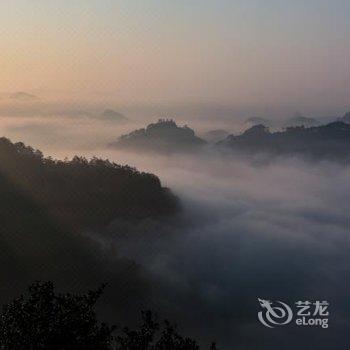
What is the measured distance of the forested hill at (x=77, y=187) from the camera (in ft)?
355

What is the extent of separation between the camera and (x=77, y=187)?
119 metres

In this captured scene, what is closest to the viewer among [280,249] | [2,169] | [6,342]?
[6,342]

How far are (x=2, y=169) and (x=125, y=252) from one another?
3062 cm

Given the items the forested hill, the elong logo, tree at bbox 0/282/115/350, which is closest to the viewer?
tree at bbox 0/282/115/350

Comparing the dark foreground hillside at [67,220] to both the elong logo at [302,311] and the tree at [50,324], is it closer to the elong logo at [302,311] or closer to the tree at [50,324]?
the elong logo at [302,311]

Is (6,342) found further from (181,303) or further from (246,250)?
(246,250)

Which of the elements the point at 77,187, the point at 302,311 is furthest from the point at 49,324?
the point at 77,187

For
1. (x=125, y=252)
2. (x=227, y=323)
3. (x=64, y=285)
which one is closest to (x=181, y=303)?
(x=227, y=323)

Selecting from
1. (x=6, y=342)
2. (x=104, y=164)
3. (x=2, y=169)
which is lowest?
(x=6, y=342)

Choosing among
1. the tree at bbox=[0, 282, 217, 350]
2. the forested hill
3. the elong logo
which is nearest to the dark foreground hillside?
the forested hill

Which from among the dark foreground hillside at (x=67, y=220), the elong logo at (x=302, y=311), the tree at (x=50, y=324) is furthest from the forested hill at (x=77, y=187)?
the tree at (x=50, y=324)

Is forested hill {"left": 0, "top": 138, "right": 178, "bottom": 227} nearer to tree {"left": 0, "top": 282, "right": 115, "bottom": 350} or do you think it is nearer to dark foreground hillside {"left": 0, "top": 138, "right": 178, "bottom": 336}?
dark foreground hillside {"left": 0, "top": 138, "right": 178, "bottom": 336}

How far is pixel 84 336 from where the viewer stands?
18.8 meters

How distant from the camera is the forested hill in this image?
108 meters
